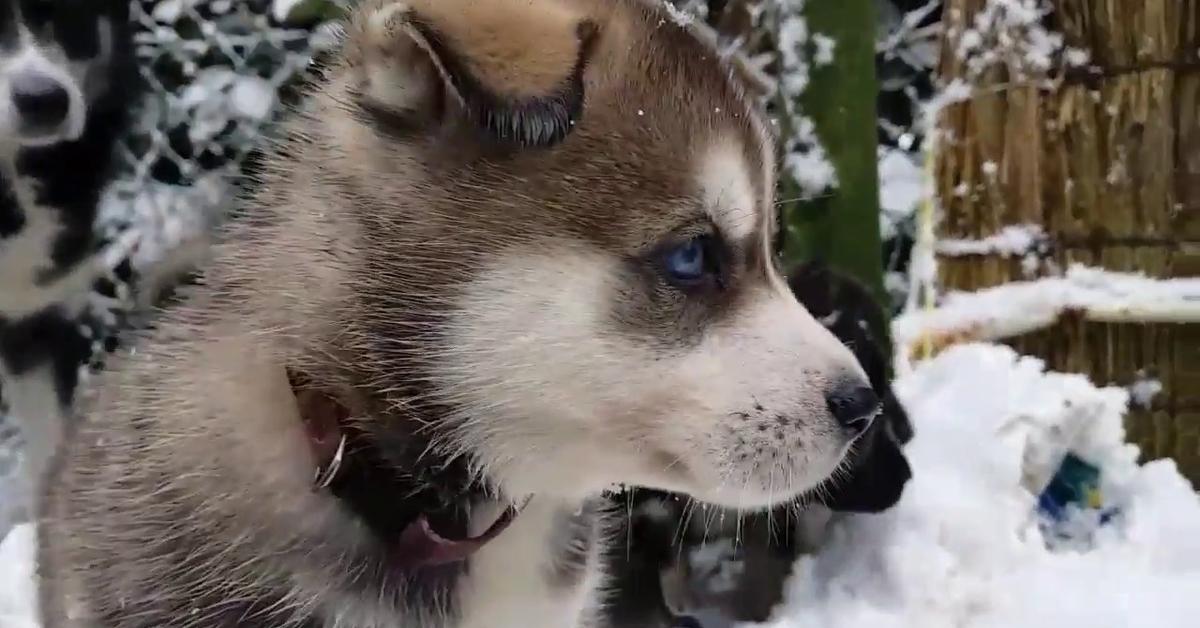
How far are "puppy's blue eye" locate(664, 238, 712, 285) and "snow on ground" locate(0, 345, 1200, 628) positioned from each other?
0.71 m

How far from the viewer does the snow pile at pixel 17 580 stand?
1.40 m

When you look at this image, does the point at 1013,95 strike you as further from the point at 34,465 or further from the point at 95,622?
the point at 34,465

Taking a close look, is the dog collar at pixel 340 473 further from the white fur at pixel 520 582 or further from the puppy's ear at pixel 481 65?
the puppy's ear at pixel 481 65

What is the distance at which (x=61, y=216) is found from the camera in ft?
7.37

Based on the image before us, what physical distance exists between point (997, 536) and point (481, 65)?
1017 millimetres

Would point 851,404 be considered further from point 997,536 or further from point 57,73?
point 57,73

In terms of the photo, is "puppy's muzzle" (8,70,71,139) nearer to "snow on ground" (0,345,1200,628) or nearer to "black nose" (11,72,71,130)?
"black nose" (11,72,71,130)

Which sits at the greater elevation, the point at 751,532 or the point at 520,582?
the point at 520,582

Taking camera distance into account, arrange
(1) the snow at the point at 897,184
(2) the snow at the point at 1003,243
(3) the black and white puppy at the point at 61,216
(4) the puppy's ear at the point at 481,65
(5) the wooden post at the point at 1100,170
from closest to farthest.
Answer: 1. (4) the puppy's ear at the point at 481,65
2. (5) the wooden post at the point at 1100,170
3. (2) the snow at the point at 1003,243
4. (3) the black and white puppy at the point at 61,216
5. (1) the snow at the point at 897,184

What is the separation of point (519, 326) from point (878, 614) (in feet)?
2.60

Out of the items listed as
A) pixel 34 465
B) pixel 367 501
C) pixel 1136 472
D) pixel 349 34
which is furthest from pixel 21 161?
pixel 1136 472

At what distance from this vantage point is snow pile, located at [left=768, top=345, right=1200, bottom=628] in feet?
4.52

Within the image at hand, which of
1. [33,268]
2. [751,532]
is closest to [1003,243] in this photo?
[751,532]

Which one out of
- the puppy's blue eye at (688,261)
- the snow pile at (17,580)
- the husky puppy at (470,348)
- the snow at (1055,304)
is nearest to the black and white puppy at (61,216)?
the snow pile at (17,580)
